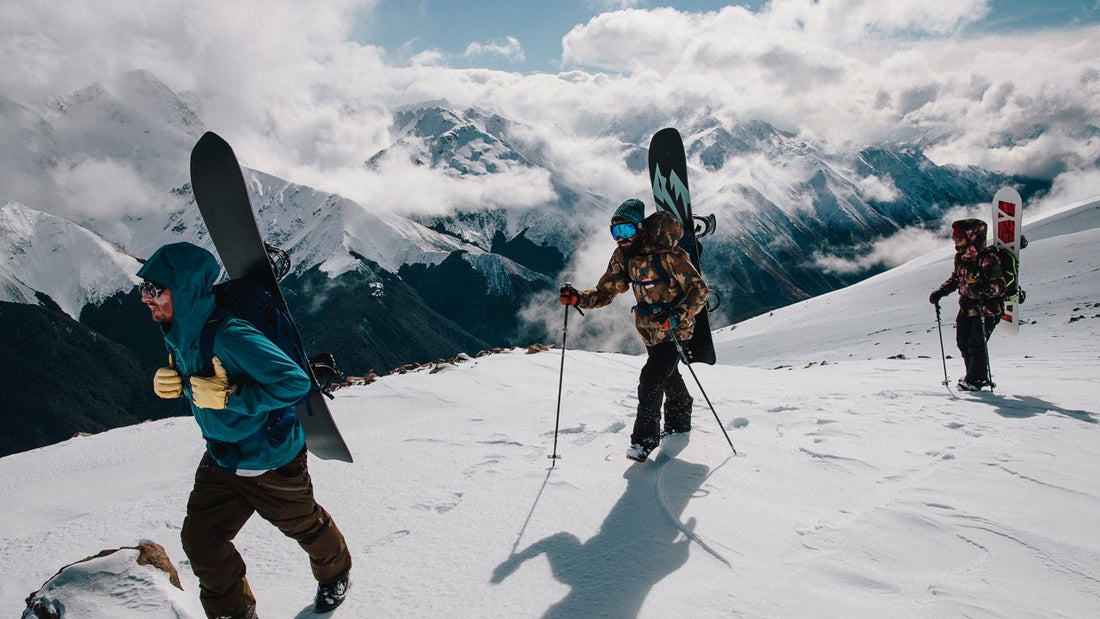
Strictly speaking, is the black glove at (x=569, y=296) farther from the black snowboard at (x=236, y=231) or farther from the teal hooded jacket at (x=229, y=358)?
the teal hooded jacket at (x=229, y=358)

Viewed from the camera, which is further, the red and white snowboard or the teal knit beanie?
the red and white snowboard

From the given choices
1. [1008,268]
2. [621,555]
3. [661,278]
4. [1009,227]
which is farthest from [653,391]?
[1009,227]

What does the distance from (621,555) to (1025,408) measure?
23.7ft

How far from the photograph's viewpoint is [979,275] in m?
9.64

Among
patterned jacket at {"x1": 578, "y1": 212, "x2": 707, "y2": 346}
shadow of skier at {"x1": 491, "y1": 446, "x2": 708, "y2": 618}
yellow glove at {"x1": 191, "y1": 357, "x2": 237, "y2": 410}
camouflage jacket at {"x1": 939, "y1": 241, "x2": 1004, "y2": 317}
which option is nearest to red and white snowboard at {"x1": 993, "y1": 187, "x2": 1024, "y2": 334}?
camouflage jacket at {"x1": 939, "y1": 241, "x2": 1004, "y2": 317}

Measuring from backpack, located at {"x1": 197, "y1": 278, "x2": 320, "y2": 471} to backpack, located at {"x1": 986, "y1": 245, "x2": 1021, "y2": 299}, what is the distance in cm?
1130

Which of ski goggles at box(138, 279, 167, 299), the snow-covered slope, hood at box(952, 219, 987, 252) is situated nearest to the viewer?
ski goggles at box(138, 279, 167, 299)

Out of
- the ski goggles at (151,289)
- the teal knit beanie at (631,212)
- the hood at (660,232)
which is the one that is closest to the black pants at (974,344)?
the hood at (660,232)

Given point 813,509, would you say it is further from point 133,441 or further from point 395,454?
point 133,441

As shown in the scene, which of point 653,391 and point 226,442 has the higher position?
point 226,442

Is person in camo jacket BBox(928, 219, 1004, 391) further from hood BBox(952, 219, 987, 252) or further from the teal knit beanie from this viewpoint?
the teal knit beanie

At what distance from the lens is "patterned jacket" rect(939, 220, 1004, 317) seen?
31.1 ft

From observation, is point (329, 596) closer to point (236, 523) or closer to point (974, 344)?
point (236, 523)

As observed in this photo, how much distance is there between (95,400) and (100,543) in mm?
185464
